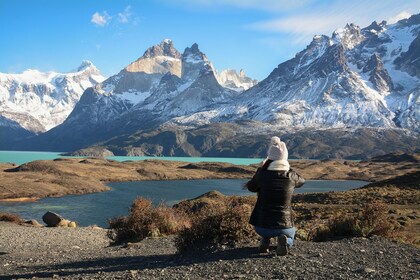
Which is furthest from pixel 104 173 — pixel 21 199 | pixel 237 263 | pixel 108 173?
pixel 237 263

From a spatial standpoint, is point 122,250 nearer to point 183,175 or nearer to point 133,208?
point 133,208

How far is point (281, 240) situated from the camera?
38.2 ft

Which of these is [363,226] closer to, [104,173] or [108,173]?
[104,173]

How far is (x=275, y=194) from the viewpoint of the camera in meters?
11.7

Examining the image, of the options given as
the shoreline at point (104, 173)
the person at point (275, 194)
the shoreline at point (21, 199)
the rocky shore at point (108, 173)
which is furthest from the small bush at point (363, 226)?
the rocky shore at point (108, 173)

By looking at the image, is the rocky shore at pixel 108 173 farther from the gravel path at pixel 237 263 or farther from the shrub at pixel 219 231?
the shrub at pixel 219 231

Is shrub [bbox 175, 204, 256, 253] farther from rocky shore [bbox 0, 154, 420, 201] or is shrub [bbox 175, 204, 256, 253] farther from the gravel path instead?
rocky shore [bbox 0, 154, 420, 201]

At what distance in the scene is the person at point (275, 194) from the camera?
11641 mm

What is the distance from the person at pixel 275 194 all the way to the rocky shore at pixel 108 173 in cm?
7722

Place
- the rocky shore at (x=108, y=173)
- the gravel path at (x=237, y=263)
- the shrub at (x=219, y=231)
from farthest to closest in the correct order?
1. the rocky shore at (x=108, y=173)
2. the shrub at (x=219, y=231)
3. the gravel path at (x=237, y=263)

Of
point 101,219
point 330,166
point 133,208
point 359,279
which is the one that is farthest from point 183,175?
point 359,279

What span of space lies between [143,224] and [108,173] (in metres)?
119

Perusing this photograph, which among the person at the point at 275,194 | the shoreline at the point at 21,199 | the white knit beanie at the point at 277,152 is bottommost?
the shoreline at the point at 21,199

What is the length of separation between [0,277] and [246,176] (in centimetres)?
14648
